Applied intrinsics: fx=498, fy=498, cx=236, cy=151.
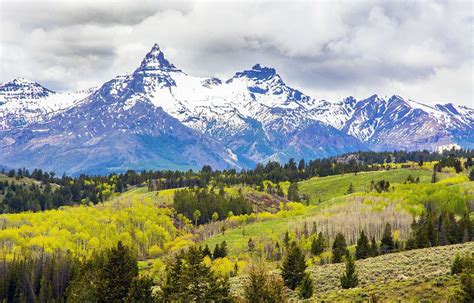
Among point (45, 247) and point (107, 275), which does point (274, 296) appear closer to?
point (107, 275)

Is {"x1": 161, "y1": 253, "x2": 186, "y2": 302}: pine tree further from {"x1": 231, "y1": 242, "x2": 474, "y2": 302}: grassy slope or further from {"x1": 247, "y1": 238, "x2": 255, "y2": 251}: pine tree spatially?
{"x1": 247, "y1": 238, "x2": 255, "y2": 251}: pine tree

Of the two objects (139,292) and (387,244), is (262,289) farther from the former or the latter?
(387,244)

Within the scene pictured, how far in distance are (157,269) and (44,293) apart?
33438mm

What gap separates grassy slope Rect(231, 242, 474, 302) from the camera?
179ft

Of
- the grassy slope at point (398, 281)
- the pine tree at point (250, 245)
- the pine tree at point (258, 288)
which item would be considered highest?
the pine tree at point (250, 245)

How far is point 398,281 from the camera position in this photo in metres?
62.8

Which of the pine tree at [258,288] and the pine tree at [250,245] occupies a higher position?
the pine tree at [250,245]

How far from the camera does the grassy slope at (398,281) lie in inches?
2153

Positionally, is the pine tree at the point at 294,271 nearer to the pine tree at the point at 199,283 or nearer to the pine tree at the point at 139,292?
the pine tree at the point at 199,283

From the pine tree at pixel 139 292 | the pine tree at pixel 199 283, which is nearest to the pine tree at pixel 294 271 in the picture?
the pine tree at pixel 199 283

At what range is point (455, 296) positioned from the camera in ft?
155

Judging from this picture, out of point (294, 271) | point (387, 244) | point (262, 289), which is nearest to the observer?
point (262, 289)

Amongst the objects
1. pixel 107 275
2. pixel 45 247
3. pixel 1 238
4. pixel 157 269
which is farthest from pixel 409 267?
A: pixel 1 238

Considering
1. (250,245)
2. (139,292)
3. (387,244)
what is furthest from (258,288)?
(250,245)
